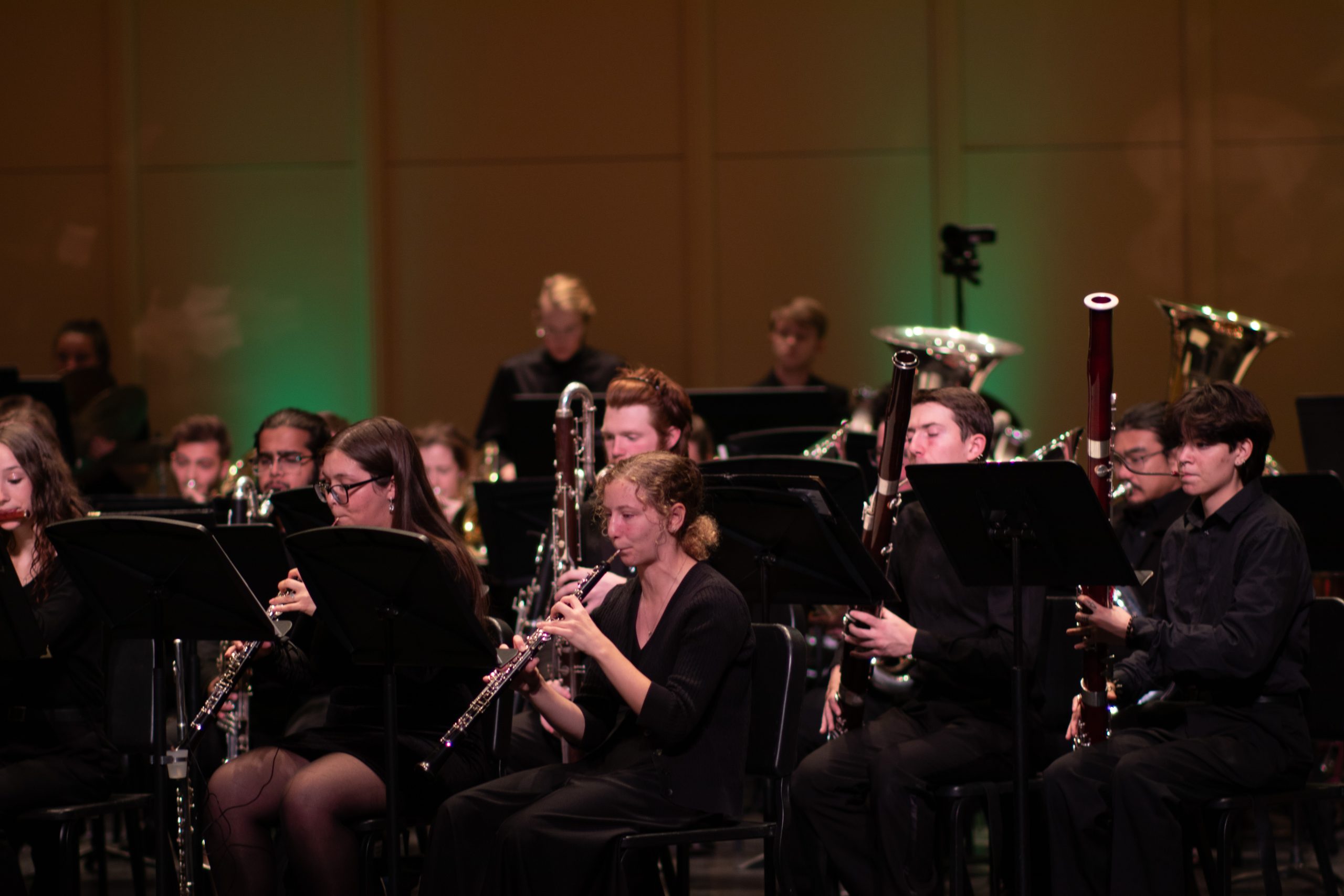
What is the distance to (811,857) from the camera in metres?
3.59

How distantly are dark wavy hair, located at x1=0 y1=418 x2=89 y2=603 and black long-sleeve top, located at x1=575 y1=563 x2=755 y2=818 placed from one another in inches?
54.6

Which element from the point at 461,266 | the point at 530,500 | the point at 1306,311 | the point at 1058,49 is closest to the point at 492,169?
the point at 461,266

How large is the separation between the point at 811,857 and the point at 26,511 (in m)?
2.05

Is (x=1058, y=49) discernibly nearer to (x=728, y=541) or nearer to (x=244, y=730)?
(x=728, y=541)

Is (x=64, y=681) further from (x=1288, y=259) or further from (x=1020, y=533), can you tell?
(x=1288, y=259)

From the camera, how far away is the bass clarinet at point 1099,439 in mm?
3221

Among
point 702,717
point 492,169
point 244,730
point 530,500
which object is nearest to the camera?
point 702,717

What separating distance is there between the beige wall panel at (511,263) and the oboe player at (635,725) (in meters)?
4.30

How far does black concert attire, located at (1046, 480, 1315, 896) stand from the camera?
307 cm

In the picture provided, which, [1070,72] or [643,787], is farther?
[1070,72]

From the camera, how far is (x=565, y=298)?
630cm

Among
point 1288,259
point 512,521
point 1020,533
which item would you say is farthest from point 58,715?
point 1288,259

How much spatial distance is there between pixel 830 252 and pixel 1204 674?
4.44 m

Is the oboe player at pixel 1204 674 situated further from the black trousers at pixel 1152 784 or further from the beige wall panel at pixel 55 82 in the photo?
the beige wall panel at pixel 55 82
